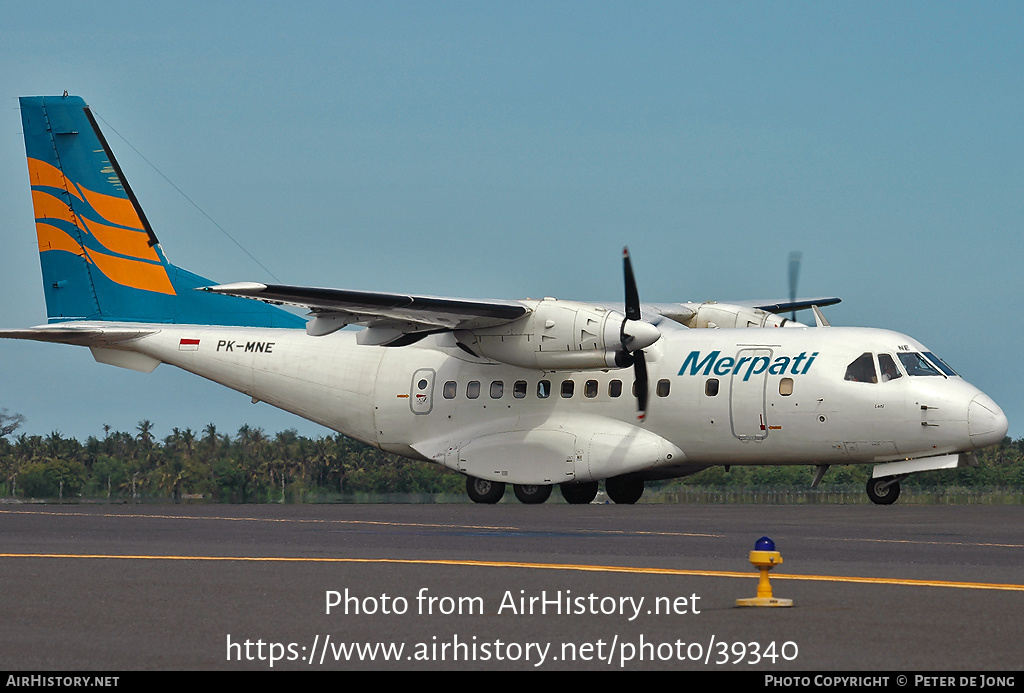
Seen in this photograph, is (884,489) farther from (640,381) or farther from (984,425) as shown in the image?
(640,381)

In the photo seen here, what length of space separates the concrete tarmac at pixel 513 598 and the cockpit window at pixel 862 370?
7113 millimetres

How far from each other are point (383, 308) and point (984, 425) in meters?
12.1

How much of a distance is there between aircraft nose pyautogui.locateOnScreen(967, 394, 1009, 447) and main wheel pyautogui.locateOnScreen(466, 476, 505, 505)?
10.2 meters

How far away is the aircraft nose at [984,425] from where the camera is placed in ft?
80.5

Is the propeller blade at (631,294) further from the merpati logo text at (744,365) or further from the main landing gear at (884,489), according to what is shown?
the main landing gear at (884,489)

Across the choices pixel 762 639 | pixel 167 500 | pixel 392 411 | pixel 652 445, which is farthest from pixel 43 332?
pixel 762 639

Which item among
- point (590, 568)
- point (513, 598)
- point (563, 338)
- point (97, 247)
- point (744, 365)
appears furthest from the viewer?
point (97, 247)

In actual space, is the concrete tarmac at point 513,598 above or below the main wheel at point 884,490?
below

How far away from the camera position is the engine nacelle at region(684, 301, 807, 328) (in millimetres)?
31703

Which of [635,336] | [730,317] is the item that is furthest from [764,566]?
[730,317]

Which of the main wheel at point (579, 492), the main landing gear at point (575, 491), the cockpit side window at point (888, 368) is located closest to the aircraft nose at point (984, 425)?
the cockpit side window at point (888, 368)

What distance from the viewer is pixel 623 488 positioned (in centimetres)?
2906

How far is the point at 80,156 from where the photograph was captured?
105ft
